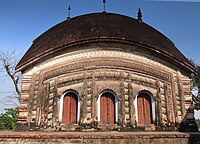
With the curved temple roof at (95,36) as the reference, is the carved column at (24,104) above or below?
below

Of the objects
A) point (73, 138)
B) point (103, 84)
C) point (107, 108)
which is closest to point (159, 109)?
point (107, 108)

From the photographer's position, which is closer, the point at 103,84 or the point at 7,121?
the point at 103,84

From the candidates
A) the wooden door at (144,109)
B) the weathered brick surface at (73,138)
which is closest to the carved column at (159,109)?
the wooden door at (144,109)

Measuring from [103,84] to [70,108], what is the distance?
2082 mm

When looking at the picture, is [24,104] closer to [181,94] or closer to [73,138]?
[73,138]

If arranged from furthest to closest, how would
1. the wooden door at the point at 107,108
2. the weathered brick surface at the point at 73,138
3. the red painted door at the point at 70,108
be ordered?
the red painted door at the point at 70,108
the wooden door at the point at 107,108
the weathered brick surface at the point at 73,138

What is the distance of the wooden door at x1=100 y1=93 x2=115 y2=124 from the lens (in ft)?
33.3

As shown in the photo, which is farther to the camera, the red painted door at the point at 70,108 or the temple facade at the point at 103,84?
the red painted door at the point at 70,108

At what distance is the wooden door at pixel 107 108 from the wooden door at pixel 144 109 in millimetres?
1417

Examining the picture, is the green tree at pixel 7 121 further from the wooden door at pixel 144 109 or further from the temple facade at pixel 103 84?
the wooden door at pixel 144 109

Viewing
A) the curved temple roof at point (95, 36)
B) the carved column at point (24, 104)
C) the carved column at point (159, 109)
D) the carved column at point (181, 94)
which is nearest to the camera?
the carved column at point (24, 104)

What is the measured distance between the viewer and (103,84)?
1028 centimetres

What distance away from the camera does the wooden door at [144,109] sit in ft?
34.7

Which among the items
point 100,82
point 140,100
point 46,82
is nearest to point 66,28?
point 46,82
